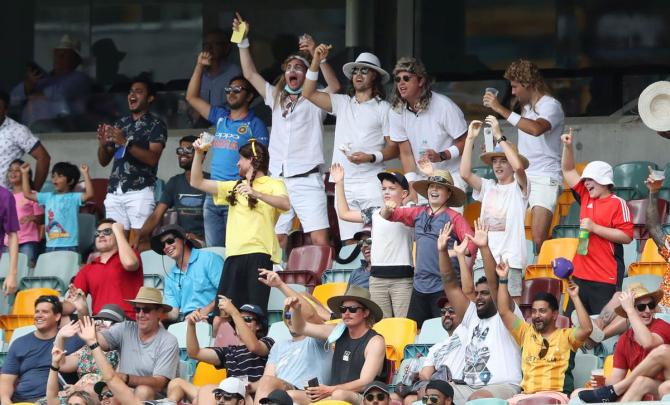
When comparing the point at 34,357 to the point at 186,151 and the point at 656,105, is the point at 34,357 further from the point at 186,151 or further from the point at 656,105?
the point at 656,105

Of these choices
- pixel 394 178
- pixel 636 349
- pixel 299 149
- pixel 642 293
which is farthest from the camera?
pixel 299 149

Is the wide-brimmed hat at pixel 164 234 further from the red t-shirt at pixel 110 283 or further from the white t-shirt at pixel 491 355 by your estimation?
the white t-shirt at pixel 491 355

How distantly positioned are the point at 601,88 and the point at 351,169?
3.89m

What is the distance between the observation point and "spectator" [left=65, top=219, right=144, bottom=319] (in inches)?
535

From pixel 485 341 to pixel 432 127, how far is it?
3.06 m

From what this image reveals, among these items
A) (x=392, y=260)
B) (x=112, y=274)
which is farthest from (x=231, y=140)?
(x=392, y=260)

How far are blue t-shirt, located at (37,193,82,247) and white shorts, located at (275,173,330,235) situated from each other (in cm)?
190

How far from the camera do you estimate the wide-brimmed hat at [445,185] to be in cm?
1297

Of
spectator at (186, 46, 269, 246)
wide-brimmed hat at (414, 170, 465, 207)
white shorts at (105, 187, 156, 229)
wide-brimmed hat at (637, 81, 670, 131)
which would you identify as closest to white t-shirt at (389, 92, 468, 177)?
wide-brimmed hat at (414, 170, 465, 207)

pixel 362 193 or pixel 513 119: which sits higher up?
pixel 513 119

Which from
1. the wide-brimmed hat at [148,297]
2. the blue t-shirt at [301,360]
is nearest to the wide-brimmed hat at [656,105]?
the blue t-shirt at [301,360]


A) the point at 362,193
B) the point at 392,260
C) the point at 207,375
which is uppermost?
the point at 362,193

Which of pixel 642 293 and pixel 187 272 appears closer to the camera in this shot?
pixel 642 293

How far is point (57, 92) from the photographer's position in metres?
19.5
